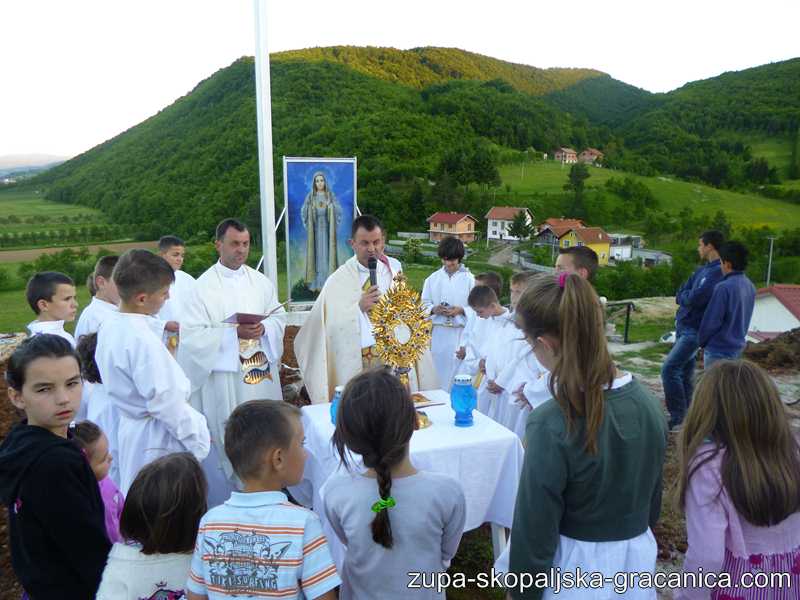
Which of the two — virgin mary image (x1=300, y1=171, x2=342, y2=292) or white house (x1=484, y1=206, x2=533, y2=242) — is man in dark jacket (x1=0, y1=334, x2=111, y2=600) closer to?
virgin mary image (x1=300, y1=171, x2=342, y2=292)

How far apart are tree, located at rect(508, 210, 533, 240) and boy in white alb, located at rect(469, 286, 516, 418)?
15797 mm

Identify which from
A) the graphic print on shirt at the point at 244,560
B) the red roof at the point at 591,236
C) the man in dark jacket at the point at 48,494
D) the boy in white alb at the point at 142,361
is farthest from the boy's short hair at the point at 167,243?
the red roof at the point at 591,236

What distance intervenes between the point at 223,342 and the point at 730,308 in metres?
4.23

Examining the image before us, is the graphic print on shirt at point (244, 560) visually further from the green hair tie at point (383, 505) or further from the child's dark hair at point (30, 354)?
the child's dark hair at point (30, 354)

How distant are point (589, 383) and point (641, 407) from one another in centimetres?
23

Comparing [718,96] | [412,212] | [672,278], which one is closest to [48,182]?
[412,212]

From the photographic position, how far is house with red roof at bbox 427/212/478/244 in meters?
18.1

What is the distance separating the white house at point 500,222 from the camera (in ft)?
65.3

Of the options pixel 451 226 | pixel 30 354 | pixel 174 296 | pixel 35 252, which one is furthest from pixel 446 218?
pixel 30 354

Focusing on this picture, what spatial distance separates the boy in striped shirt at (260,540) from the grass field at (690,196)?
2928cm

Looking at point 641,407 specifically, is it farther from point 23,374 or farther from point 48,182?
point 48,182

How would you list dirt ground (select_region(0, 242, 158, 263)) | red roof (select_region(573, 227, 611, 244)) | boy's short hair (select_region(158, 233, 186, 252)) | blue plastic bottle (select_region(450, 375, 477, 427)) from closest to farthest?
blue plastic bottle (select_region(450, 375, 477, 427)) < boy's short hair (select_region(158, 233, 186, 252)) < dirt ground (select_region(0, 242, 158, 263)) < red roof (select_region(573, 227, 611, 244))

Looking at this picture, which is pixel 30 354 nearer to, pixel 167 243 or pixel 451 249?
pixel 167 243

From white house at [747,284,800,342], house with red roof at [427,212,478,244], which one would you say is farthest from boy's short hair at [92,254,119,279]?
white house at [747,284,800,342]
